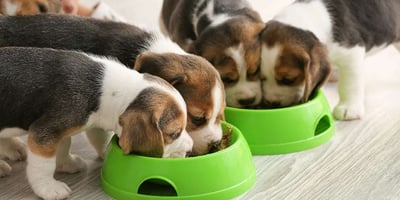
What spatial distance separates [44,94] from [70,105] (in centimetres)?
13

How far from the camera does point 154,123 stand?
9.07ft

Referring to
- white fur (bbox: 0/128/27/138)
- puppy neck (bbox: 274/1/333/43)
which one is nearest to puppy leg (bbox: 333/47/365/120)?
puppy neck (bbox: 274/1/333/43)

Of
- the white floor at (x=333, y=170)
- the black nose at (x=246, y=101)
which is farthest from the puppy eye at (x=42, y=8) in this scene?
the black nose at (x=246, y=101)

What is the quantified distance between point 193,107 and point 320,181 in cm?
74

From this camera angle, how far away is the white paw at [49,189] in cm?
297

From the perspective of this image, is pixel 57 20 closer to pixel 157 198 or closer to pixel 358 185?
pixel 157 198

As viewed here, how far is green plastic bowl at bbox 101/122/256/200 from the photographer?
2.90 metres

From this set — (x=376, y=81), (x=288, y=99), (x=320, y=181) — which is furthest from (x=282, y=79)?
(x=376, y=81)

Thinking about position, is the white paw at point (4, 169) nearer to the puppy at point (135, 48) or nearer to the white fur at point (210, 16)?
the puppy at point (135, 48)

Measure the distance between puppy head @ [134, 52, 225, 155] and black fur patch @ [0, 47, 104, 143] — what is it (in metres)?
0.31

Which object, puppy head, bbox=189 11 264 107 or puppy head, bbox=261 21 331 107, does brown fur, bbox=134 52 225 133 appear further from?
puppy head, bbox=261 21 331 107

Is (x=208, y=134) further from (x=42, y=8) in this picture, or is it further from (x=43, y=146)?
(x=42, y=8)

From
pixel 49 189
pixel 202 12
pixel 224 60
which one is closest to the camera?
pixel 49 189

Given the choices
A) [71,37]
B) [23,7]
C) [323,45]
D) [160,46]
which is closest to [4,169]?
[71,37]
